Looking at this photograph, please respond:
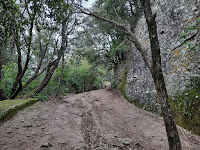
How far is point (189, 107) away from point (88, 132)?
3.61m

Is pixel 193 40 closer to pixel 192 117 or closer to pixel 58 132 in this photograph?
pixel 192 117

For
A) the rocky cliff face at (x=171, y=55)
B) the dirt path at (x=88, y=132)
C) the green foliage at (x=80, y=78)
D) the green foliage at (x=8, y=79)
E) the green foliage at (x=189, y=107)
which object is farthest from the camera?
the green foliage at (x=80, y=78)

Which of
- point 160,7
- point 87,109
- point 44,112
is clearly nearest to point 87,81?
point 87,109

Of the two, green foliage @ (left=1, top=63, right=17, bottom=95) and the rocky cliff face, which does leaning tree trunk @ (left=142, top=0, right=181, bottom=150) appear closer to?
the rocky cliff face

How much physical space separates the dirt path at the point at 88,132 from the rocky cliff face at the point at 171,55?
4.58 ft

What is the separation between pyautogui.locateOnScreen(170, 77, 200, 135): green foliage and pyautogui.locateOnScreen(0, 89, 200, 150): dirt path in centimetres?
30

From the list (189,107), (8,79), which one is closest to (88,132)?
(189,107)

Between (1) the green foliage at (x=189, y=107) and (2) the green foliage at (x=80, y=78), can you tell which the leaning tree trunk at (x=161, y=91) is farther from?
(2) the green foliage at (x=80, y=78)

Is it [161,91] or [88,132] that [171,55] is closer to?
[161,91]

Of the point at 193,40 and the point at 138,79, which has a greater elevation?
the point at 193,40

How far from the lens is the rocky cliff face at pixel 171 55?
4.91m

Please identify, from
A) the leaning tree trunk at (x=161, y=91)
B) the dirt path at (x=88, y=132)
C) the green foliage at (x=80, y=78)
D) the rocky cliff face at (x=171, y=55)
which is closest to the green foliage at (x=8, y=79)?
the dirt path at (x=88, y=132)

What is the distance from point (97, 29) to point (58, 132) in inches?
354

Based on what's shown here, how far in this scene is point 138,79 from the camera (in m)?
7.57
